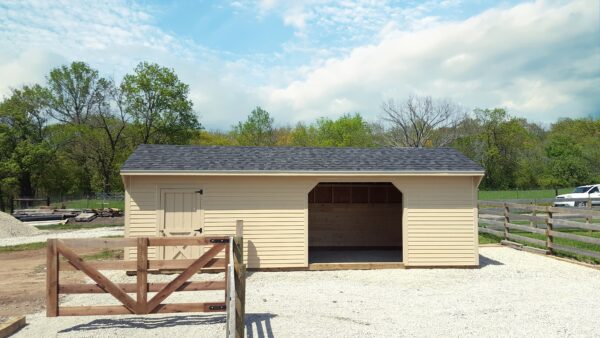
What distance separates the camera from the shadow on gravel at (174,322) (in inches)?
245

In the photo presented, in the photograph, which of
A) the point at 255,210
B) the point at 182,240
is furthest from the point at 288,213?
the point at 182,240

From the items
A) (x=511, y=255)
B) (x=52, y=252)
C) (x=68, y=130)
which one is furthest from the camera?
(x=68, y=130)

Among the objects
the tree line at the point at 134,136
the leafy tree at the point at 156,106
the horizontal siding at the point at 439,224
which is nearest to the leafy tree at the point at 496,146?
the tree line at the point at 134,136

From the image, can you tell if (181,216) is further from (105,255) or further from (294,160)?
(105,255)

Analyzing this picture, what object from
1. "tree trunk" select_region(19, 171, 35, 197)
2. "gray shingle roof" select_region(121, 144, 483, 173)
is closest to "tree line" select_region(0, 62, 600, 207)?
"tree trunk" select_region(19, 171, 35, 197)

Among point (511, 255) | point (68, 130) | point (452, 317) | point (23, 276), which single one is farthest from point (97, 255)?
point (68, 130)

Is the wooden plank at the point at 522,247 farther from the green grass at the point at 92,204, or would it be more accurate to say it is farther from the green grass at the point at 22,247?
the green grass at the point at 92,204

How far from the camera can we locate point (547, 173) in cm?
4600

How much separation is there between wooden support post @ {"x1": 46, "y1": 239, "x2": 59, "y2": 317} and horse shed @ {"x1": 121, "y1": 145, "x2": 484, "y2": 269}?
3.82m

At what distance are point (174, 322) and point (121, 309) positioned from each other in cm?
81

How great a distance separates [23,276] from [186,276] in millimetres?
6382

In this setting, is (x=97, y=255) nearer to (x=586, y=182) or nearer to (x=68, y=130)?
(x=68, y=130)

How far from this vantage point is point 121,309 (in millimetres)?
6426

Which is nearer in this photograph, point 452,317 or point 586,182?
point 452,317
